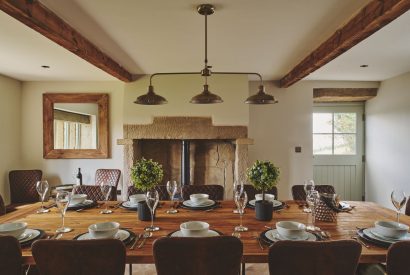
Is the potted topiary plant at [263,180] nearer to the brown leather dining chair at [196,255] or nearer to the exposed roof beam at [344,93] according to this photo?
the brown leather dining chair at [196,255]

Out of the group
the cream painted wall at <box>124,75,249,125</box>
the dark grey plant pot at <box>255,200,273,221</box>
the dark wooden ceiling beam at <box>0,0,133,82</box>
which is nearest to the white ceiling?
the dark wooden ceiling beam at <box>0,0,133,82</box>

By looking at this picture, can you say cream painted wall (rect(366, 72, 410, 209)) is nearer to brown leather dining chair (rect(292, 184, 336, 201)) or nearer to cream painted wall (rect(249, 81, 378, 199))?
cream painted wall (rect(249, 81, 378, 199))

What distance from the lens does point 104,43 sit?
8.34 feet

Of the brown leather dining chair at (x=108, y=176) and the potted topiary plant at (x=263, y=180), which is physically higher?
the potted topiary plant at (x=263, y=180)

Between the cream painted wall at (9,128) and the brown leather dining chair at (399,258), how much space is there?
437 centimetres

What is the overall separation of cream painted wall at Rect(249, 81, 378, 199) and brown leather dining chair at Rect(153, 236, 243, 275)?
10.4ft

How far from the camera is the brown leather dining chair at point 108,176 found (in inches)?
152

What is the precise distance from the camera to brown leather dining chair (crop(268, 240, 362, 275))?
3.60ft

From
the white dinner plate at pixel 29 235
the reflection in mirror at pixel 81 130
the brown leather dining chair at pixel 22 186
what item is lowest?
the brown leather dining chair at pixel 22 186

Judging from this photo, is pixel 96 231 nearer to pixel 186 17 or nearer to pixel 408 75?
pixel 186 17

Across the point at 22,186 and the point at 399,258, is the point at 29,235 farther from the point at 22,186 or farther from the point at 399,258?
the point at 22,186

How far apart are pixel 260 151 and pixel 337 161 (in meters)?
1.49

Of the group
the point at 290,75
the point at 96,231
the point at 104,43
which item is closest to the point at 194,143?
the point at 290,75

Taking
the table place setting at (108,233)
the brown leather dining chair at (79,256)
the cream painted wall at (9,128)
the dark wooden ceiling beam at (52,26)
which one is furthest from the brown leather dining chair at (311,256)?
the cream painted wall at (9,128)
